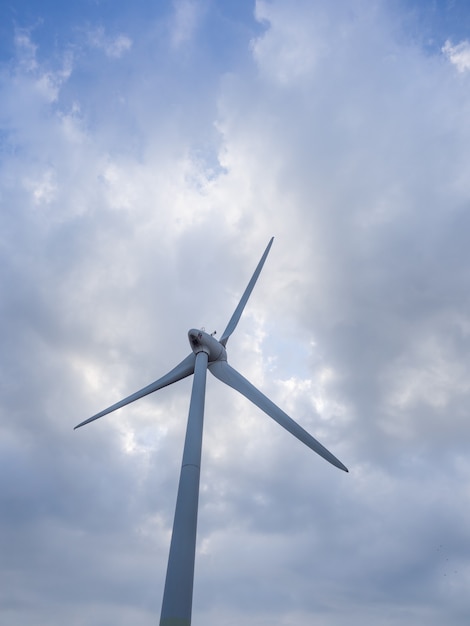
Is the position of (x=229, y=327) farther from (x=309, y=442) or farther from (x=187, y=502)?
(x=187, y=502)

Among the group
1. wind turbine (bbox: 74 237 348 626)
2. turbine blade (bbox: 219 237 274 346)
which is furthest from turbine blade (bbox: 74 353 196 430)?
turbine blade (bbox: 219 237 274 346)

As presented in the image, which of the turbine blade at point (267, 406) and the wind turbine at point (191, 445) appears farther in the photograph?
the turbine blade at point (267, 406)

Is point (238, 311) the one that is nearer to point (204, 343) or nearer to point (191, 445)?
point (204, 343)

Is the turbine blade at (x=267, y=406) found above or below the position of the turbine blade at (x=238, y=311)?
below

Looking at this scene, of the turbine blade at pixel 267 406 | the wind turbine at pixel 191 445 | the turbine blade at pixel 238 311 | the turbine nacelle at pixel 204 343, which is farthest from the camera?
the turbine blade at pixel 238 311

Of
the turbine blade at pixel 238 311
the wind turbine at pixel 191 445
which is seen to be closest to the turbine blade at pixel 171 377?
the wind turbine at pixel 191 445

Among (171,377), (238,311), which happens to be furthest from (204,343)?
(238,311)

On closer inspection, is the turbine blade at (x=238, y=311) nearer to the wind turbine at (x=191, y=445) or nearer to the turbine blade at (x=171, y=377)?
the wind turbine at (x=191, y=445)

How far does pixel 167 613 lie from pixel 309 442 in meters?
16.3

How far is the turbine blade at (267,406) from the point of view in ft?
117

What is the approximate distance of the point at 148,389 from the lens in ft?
141

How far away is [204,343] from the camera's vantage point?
125 feet

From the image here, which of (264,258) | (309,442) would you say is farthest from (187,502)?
(264,258)

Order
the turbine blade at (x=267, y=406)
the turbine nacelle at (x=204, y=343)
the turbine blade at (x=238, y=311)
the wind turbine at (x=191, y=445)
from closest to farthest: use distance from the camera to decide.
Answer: the wind turbine at (x=191, y=445) → the turbine blade at (x=267, y=406) → the turbine nacelle at (x=204, y=343) → the turbine blade at (x=238, y=311)
